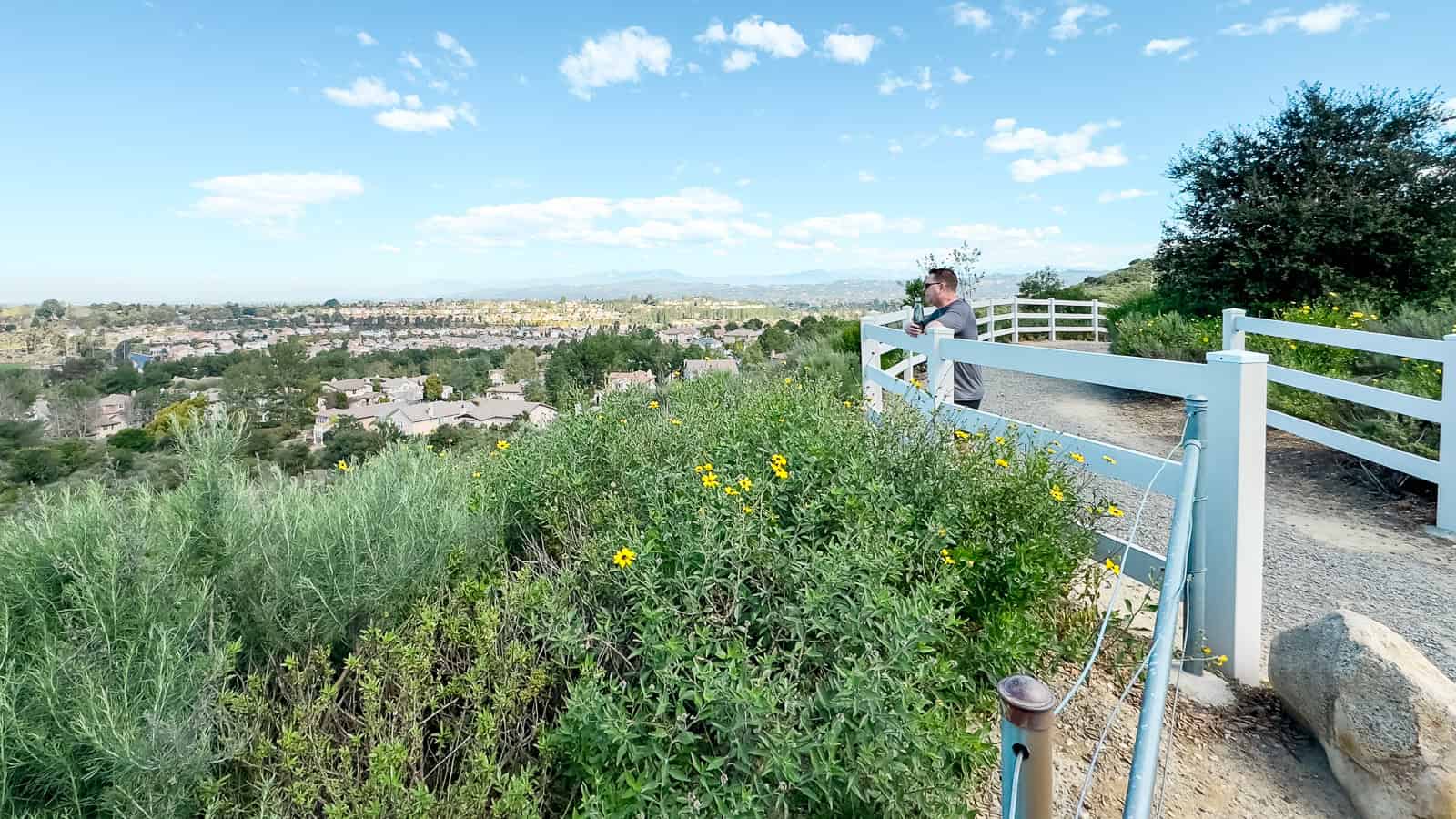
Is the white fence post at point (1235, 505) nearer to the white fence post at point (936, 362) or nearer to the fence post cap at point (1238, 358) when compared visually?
the fence post cap at point (1238, 358)

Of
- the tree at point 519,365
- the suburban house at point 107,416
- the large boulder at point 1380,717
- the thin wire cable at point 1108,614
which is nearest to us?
the thin wire cable at point 1108,614

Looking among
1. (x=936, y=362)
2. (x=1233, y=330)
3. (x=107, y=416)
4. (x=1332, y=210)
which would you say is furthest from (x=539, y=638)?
(x=1332, y=210)

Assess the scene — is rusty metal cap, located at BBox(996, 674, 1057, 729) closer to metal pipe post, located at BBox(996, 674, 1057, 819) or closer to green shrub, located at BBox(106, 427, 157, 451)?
metal pipe post, located at BBox(996, 674, 1057, 819)

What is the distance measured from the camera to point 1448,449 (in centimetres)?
487

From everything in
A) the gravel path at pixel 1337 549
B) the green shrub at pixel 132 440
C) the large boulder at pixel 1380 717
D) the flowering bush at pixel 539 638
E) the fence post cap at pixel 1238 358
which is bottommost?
the gravel path at pixel 1337 549

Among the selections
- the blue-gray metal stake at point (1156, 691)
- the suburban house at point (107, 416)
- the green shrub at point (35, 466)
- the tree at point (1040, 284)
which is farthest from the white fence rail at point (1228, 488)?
the tree at point (1040, 284)

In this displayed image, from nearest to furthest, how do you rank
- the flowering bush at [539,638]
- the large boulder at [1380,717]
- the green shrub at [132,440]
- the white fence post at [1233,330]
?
the flowering bush at [539,638] < the large boulder at [1380,717] < the green shrub at [132,440] < the white fence post at [1233,330]

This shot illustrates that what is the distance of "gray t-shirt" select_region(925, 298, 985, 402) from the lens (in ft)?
20.2

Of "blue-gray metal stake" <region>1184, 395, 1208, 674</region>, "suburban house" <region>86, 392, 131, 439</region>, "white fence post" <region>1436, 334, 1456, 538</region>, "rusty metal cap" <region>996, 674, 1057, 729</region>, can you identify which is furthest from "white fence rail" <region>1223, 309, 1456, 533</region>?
"suburban house" <region>86, 392, 131, 439</region>

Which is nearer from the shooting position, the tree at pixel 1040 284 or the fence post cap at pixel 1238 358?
the fence post cap at pixel 1238 358

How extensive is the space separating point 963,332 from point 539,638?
4.97 meters

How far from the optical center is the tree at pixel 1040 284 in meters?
25.7

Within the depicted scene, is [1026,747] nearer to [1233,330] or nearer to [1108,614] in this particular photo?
[1108,614]

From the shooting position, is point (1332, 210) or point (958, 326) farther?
point (1332, 210)
